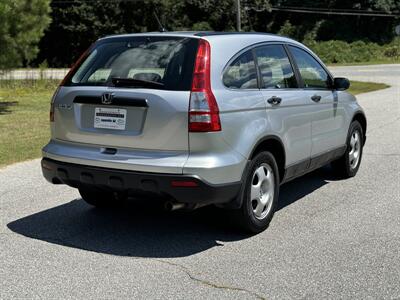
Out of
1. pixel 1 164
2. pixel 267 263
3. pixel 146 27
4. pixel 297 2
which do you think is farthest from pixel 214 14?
pixel 267 263

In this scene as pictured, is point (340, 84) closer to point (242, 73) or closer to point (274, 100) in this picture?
point (274, 100)

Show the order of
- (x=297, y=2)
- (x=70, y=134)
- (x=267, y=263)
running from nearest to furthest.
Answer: (x=267, y=263), (x=70, y=134), (x=297, y=2)

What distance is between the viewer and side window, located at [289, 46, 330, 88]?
6.10 meters

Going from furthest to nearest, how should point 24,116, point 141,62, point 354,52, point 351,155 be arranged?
point 354,52
point 24,116
point 351,155
point 141,62

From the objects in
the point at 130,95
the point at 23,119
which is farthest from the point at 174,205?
the point at 23,119

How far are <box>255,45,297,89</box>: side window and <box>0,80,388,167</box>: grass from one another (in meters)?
4.56

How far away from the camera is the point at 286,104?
553 cm

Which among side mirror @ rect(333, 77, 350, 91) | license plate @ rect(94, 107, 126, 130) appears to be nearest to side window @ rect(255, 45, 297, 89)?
side mirror @ rect(333, 77, 350, 91)

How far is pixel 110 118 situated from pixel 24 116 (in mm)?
9539

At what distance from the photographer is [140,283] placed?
410 centimetres

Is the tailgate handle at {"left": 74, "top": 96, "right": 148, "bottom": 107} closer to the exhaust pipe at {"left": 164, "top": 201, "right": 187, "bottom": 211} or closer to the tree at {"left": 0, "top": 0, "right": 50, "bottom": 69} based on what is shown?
the exhaust pipe at {"left": 164, "top": 201, "right": 187, "bottom": 211}

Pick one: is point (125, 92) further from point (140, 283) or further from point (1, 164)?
point (1, 164)

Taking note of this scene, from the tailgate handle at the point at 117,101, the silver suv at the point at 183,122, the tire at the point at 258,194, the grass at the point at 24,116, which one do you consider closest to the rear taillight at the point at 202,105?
the silver suv at the point at 183,122

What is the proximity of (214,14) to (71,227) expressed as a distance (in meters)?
51.4
